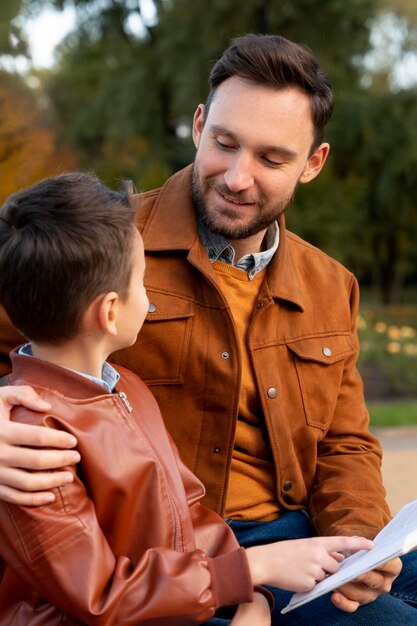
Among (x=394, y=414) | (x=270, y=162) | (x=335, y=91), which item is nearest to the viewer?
(x=270, y=162)

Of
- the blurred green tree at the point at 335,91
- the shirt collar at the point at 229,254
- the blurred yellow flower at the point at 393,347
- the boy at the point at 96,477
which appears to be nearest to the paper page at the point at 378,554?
the boy at the point at 96,477

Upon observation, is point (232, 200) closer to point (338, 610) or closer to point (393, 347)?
point (338, 610)

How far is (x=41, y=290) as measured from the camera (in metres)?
1.62

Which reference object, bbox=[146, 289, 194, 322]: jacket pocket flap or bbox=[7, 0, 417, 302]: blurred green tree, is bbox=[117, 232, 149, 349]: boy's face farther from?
bbox=[7, 0, 417, 302]: blurred green tree

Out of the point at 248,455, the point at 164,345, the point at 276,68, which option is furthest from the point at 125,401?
the point at 276,68

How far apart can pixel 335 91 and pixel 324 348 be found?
13.7 metres

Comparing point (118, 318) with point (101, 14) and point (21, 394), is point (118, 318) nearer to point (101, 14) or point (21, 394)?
point (21, 394)

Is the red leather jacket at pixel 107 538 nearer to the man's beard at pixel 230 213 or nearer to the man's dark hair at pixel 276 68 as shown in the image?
the man's beard at pixel 230 213

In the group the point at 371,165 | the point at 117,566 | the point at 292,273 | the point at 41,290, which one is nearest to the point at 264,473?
the point at 292,273

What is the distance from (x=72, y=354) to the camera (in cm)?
171

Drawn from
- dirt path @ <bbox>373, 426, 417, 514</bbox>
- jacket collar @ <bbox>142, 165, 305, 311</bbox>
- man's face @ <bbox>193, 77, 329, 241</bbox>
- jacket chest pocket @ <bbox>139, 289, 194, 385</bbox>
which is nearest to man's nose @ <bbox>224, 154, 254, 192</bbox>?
man's face @ <bbox>193, 77, 329, 241</bbox>

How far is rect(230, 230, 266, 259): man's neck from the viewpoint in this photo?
247 cm

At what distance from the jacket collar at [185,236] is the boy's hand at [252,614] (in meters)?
0.94

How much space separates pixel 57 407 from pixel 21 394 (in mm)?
75
